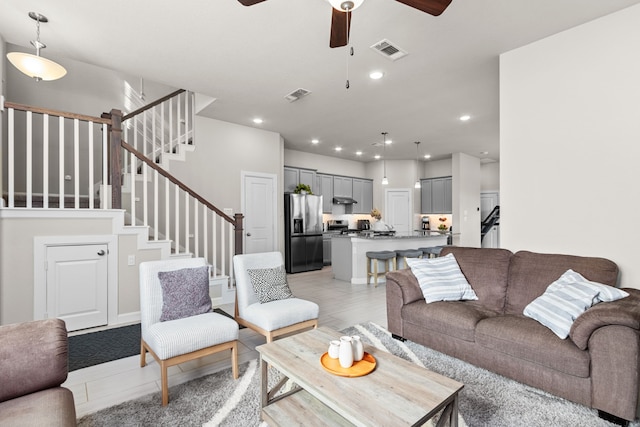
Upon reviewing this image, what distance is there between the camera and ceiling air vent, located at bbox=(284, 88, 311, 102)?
4.48 metres

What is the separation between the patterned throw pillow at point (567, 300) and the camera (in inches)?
89.6

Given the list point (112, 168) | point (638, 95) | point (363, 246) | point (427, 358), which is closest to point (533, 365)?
point (427, 358)

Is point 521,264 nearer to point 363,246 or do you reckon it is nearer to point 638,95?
point 638,95

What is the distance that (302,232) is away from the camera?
752cm

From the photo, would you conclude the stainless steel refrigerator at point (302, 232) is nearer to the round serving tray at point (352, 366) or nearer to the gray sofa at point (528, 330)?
the gray sofa at point (528, 330)

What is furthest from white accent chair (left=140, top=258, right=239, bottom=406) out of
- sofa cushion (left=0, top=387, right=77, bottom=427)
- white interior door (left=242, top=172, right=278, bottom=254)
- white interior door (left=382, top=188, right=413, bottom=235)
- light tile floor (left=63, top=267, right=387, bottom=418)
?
white interior door (left=382, top=188, right=413, bottom=235)

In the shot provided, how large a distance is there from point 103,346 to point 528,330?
12.6ft

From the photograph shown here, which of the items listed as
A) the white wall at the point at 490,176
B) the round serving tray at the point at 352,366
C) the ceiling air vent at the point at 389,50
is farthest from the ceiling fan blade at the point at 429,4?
the white wall at the point at 490,176

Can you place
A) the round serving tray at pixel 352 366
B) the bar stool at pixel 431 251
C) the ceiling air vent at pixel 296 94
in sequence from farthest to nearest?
the bar stool at pixel 431 251 → the ceiling air vent at pixel 296 94 → the round serving tray at pixel 352 366

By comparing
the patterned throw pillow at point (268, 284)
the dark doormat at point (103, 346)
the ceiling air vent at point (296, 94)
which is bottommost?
the dark doormat at point (103, 346)

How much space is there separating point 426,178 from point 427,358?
753 cm

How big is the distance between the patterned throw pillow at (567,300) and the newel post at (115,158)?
14.6 ft

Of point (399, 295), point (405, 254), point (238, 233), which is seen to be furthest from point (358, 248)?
point (399, 295)

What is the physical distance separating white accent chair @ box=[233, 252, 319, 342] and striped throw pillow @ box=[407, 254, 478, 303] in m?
1.11
